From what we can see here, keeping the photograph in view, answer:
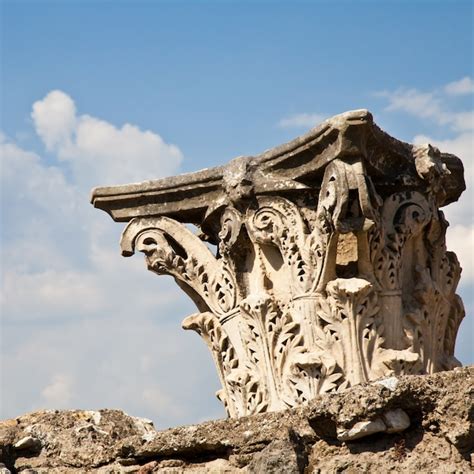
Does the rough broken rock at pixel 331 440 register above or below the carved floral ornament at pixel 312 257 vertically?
below

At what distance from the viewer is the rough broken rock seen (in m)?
7.47

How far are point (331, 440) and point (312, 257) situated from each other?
3.37 metres

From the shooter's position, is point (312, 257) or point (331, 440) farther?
point (312, 257)

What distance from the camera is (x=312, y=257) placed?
11156mm

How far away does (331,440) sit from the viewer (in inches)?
312

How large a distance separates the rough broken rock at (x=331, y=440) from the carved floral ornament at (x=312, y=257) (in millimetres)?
2332

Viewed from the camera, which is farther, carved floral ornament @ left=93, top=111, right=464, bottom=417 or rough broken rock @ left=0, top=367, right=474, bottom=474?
carved floral ornament @ left=93, top=111, right=464, bottom=417

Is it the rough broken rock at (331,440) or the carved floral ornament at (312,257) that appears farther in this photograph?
the carved floral ornament at (312,257)

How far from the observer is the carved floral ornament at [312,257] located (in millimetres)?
10938

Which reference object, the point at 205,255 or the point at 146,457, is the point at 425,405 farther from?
the point at 205,255

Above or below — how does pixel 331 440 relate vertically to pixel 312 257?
below

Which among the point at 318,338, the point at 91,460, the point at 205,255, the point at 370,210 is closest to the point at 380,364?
the point at 318,338

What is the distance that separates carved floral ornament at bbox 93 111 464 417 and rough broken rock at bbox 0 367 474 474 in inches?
91.8

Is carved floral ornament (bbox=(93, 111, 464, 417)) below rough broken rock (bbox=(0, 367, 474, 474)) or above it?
above
